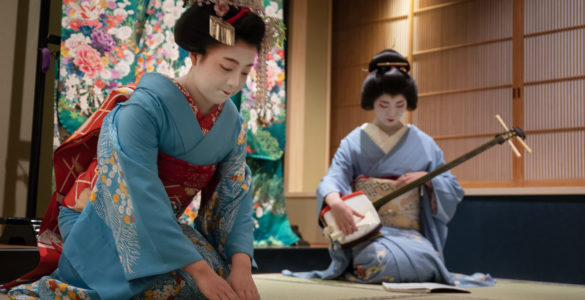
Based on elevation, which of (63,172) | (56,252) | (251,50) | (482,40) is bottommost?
(56,252)

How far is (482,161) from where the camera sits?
586 cm

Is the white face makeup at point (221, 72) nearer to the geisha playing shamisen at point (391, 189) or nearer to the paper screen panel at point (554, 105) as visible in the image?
the geisha playing shamisen at point (391, 189)

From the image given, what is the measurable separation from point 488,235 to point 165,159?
11.0 feet

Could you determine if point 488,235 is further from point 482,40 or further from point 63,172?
point 63,172

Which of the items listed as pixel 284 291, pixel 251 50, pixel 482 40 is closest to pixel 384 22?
pixel 482 40

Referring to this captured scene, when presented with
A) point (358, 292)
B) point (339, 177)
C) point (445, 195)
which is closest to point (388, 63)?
point (339, 177)

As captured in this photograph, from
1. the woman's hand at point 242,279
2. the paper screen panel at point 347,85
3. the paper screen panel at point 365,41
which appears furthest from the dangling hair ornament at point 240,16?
the paper screen panel at point 347,85

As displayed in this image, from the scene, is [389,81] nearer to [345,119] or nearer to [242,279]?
[242,279]

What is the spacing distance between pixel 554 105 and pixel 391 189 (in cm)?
251

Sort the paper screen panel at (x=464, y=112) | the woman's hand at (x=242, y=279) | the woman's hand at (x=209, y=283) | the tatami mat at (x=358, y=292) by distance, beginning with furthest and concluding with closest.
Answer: the paper screen panel at (x=464, y=112) < the tatami mat at (x=358, y=292) < the woman's hand at (x=242, y=279) < the woman's hand at (x=209, y=283)

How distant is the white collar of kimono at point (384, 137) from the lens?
390 cm

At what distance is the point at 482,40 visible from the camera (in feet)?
19.7

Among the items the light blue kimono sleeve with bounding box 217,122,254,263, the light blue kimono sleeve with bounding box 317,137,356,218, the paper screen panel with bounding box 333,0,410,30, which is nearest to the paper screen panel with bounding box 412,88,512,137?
the paper screen panel with bounding box 333,0,410,30

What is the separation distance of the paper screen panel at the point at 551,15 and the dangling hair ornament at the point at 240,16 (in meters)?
4.10
